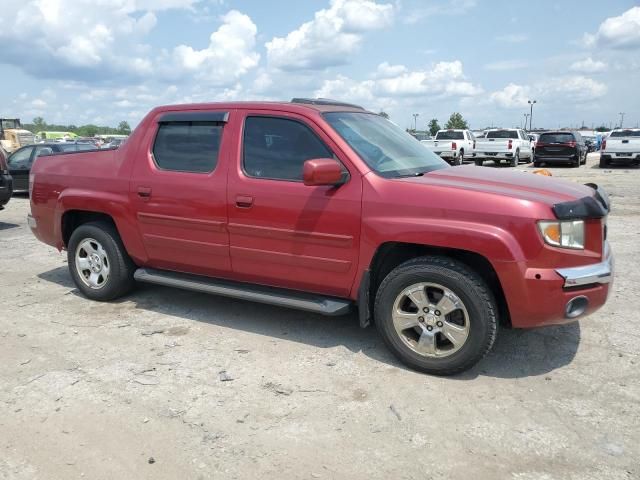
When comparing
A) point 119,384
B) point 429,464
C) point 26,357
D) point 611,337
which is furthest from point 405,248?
point 26,357

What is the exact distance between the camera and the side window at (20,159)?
Answer: 14831 mm

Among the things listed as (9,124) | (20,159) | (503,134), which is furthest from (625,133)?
(9,124)

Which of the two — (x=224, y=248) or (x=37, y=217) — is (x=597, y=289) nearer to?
(x=224, y=248)

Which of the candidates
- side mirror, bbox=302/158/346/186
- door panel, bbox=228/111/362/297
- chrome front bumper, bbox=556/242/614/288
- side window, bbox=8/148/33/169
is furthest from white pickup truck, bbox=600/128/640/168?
side mirror, bbox=302/158/346/186

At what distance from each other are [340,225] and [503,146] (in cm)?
2174

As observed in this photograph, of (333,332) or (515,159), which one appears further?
(515,159)

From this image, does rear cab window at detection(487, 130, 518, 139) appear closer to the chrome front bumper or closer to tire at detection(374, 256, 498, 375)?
the chrome front bumper

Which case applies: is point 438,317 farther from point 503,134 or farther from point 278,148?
point 503,134

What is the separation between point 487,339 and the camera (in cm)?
351

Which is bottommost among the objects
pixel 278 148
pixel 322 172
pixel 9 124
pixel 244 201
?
pixel 244 201

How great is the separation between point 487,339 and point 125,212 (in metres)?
3.29

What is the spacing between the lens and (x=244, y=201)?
4.21 meters

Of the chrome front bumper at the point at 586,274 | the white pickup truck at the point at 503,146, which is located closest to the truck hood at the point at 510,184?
the chrome front bumper at the point at 586,274

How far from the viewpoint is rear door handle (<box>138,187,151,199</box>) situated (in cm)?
471
